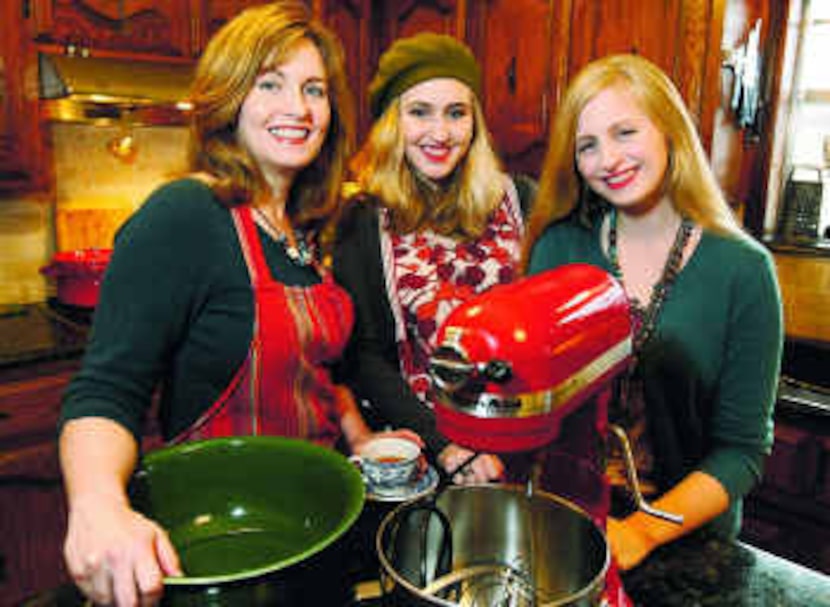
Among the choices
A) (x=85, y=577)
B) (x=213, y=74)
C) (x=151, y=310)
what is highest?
(x=213, y=74)

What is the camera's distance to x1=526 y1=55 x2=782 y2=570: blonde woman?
1.07 metres

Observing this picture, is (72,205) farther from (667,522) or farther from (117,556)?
(667,522)

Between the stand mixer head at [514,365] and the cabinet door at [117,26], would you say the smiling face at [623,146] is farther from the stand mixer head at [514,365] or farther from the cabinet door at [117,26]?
the cabinet door at [117,26]

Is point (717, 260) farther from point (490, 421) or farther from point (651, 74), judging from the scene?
point (490, 421)

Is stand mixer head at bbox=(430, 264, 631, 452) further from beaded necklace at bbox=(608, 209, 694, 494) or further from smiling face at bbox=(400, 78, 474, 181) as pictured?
smiling face at bbox=(400, 78, 474, 181)

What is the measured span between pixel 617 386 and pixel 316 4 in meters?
2.34

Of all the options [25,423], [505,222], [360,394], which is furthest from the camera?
[25,423]

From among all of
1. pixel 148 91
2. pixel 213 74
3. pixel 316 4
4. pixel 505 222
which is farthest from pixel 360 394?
pixel 316 4

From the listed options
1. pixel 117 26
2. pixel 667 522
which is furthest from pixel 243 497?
pixel 117 26

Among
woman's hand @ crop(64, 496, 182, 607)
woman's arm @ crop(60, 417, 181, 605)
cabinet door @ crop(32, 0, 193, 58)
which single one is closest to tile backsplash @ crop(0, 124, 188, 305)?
cabinet door @ crop(32, 0, 193, 58)

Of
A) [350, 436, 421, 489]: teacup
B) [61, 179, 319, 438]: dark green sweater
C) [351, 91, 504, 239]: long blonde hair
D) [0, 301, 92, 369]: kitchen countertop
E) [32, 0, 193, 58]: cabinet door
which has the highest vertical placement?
[32, 0, 193, 58]: cabinet door

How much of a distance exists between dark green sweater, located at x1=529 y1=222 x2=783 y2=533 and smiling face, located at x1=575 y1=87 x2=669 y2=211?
Answer: 0.51 ft

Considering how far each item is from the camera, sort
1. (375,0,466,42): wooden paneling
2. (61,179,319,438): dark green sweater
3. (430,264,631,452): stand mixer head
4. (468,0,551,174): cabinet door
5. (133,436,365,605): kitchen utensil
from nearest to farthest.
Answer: (430,264,631,452): stand mixer head, (133,436,365,605): kitchen utensil, (61,179,319,438): dark green sweater, (468,0,551,174): cabinet door, (375,0,466,42): wooden paneling

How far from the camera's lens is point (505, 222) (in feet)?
5.65
